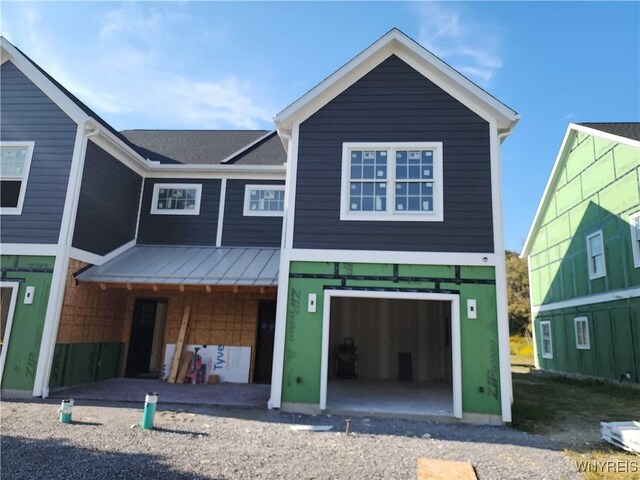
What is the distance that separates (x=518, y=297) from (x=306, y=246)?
2735cm

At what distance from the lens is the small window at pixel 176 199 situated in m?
11.9

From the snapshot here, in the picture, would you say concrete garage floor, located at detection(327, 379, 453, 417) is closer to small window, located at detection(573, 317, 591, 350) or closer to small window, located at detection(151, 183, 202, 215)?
small window, located at detection(151, 183, 202, 215)

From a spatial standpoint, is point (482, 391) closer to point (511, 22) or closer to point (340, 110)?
point (340, 110)

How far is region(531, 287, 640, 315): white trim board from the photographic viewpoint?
12305 millimetres

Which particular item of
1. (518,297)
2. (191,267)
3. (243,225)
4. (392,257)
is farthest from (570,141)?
(518,297)

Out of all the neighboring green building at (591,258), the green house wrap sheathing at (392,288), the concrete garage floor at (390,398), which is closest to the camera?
the green house wrap sheathing at (392,288)

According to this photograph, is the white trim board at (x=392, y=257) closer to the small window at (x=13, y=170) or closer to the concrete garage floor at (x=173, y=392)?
the concrete garage floor at (x=173, y=392)

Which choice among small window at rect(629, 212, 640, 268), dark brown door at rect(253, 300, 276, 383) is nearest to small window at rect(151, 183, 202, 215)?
dark brown door at rect(253, 300, 276, 383)

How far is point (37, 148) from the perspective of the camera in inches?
372

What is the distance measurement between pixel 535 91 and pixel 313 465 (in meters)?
Result: 10.9

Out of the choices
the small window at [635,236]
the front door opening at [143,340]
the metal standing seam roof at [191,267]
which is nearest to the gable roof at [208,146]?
the metal standing seam roof at [191,267]

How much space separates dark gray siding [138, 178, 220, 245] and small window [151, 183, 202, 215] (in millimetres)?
122

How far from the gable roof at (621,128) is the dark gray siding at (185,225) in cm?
1320

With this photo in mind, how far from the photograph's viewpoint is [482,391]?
7.43 metres
